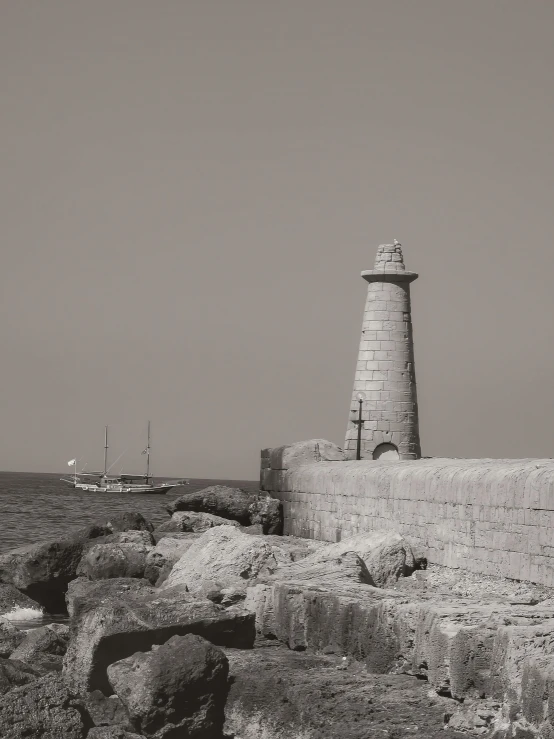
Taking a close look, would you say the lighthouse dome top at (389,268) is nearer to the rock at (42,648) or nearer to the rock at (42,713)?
the rock at (42,648)

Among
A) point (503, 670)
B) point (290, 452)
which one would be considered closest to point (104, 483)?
point (290, 452)

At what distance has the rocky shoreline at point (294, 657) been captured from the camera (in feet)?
23.1

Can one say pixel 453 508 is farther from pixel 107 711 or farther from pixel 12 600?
pixel 12 600

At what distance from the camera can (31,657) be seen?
10.4 m

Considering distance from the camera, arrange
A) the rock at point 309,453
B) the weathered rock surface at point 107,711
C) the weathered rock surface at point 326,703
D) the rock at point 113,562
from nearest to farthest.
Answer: the weathered rock surface at point 326,703 < the weathered rock surface at point 107,711 < the rock at point 113,562 < the rock at point 309,453

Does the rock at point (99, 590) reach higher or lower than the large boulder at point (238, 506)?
lower

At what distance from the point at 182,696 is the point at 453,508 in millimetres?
4649

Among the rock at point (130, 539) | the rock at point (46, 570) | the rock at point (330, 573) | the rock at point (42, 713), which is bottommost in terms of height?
the rock at point (42, 713)

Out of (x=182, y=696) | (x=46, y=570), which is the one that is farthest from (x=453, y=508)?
(x=46, y=570)

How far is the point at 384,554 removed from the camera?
12023mm

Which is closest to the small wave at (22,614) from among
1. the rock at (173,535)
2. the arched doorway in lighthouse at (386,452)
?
the rock at (173,535)

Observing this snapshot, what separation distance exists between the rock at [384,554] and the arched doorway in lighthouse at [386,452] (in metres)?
8.01

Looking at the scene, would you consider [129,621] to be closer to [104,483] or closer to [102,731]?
[102,731]

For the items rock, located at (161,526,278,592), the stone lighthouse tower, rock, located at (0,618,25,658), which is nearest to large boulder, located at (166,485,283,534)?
the stone lighthouse tower
